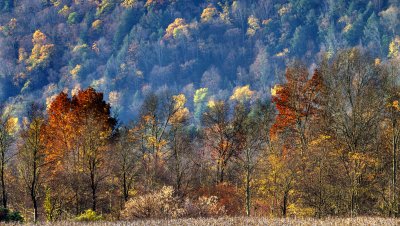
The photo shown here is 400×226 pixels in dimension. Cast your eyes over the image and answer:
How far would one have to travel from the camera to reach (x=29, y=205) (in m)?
47.9

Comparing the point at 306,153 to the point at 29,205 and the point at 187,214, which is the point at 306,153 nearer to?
the point at 187,214

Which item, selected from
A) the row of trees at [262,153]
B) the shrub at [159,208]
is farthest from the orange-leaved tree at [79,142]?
the shrub at [159,208]

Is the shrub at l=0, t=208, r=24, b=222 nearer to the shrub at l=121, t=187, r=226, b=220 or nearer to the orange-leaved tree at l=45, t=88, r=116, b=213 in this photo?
the shrub at l=121, t=187, r=226, b=220

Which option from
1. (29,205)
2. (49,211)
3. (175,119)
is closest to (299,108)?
(175,119)

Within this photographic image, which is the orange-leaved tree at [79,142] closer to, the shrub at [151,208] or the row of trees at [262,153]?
the row of trees at [262,153]

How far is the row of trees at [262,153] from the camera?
117 feet

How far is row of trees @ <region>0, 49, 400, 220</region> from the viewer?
1401 inches

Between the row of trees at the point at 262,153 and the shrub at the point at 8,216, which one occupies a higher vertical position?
the row of trees at the point at 262,153

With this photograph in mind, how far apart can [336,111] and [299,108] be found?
8.54 m

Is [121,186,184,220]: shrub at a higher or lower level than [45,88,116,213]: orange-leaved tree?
lower

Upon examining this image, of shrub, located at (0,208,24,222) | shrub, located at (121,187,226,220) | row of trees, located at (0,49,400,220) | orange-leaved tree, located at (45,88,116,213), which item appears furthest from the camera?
orange-leaved tree, located at (45,88,116,213)

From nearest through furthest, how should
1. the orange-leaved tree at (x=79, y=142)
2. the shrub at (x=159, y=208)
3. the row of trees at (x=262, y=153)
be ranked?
the shrub at (x=159, y=208)
the row of trees at (x=262, y=153)
the orange-leaved tree at (x=79, y=142)

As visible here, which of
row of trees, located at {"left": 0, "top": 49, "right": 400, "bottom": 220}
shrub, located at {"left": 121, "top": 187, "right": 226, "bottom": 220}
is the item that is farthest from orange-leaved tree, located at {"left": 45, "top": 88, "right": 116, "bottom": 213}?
shrub, located at {"left": 121, "top": 187, "right": 226, "bottom": 220}

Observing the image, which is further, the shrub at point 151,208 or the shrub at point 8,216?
the shrub at point 151,208
